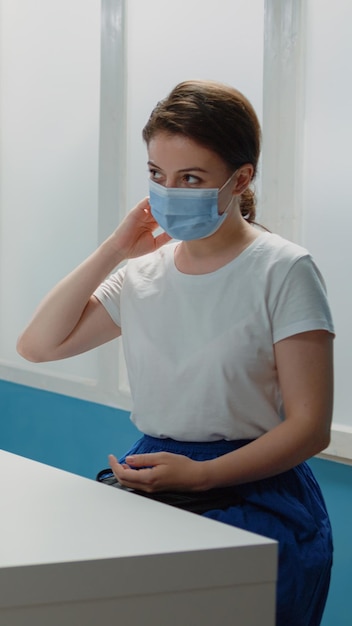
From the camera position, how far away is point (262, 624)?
1044mm

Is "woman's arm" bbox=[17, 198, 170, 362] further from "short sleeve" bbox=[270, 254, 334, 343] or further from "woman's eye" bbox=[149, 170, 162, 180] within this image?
"short sleeve" bbox=[270, 254, 334, 343]

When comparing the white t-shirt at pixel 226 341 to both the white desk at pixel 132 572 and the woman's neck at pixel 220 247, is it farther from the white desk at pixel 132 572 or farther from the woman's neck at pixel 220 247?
the white desk at pixel 132 572

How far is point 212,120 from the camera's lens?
61.5 inches

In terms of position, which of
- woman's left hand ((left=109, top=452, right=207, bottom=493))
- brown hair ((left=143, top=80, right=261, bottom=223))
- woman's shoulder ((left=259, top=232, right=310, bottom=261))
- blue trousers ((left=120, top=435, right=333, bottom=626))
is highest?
brown hair ((left=143, top=80, right=261, bottom=223))

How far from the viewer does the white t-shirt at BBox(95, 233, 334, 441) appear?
60.2 inches

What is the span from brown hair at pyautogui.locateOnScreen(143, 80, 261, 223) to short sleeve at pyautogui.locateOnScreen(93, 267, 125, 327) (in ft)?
1.01

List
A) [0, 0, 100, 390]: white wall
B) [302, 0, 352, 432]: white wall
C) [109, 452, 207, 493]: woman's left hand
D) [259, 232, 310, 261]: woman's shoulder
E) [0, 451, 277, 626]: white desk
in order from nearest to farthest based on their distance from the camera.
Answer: [0, 451, 277, 626]: white desk < [109, 452, 207, 493]: woman's left hand < [259, 232, 310, 261]: woman's shoulder < [302, 0, 352, 432]: white wall < [0, 0, 100, 390]: white wall

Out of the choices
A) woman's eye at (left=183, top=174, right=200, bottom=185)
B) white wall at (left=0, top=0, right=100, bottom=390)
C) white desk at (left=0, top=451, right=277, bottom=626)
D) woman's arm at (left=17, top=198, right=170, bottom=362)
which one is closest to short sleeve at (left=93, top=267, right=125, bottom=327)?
Result: woman's arm at (left=17, top=198, right=170, bottom=362)

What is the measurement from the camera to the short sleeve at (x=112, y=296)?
1789 millimetres

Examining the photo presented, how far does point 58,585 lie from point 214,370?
64 centimetres

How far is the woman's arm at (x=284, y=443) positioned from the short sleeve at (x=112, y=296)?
0.39 meters

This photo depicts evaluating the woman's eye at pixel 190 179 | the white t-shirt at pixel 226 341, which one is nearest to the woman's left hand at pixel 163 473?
the white t-shirt at pixel 226 341

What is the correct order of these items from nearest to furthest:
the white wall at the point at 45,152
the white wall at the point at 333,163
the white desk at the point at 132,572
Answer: the white desk at the point at 132,572, the white wall at the point at 333,163, the white wall at the point at 45,152

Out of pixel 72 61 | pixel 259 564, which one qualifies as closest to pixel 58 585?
pixel 259 564
